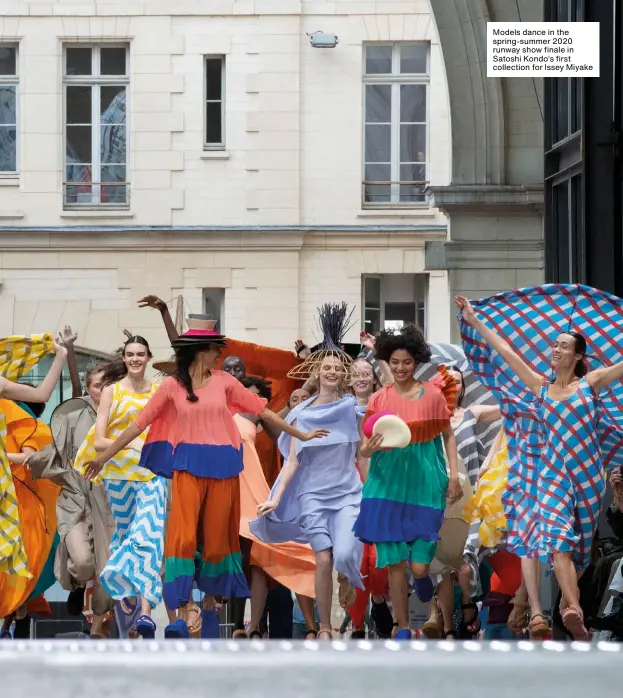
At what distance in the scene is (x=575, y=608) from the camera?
735 cm

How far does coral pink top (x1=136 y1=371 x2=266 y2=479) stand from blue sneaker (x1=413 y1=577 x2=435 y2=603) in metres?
1.21

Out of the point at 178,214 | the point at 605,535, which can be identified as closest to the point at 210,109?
the point at 178,214

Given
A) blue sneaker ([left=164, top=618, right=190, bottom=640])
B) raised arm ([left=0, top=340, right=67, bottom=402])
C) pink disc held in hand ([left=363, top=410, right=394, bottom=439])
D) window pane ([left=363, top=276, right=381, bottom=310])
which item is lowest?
blue sneaker ([left=164, top=618, right=190, bottom=640])

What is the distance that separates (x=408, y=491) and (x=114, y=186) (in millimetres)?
18340

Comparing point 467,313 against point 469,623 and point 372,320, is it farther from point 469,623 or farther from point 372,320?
point 372,320

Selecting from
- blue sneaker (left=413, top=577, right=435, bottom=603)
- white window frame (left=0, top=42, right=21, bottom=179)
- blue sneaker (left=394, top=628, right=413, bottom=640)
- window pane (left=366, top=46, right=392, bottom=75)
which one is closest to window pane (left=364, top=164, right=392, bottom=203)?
window pane (left=366, top=46, right=392, bottom=75)

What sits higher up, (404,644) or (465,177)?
(465,177)

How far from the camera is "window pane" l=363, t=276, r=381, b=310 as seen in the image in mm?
26266

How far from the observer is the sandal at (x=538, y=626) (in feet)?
26.1

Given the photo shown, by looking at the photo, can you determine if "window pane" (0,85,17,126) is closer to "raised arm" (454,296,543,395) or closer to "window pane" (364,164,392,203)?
"window pane" (364,164,392,203)

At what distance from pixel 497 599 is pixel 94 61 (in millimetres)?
18491

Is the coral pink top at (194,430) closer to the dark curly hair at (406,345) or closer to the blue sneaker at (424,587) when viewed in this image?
the dark curly hair at (406,345)

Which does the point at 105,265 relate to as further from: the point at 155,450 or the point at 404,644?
the point at 404,644

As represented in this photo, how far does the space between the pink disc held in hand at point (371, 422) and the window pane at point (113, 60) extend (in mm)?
18585
